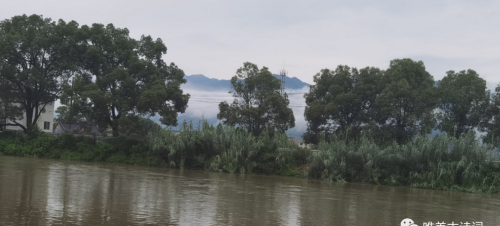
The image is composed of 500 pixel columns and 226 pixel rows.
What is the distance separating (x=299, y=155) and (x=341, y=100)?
8.95 meters

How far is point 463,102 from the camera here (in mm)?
34688

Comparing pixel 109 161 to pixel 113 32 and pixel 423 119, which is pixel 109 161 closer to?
pixel 113 32

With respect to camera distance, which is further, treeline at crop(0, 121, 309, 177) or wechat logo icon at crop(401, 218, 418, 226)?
treeline at crop(0, 121, 309, 177)

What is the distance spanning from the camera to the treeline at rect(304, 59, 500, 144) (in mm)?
33500

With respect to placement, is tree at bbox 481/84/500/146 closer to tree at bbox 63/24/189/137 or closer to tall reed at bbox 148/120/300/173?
tall reed at bbox 148/120/300/173

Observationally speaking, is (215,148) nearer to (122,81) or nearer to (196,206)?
(122,81)

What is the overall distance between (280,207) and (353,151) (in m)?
A: 13.8

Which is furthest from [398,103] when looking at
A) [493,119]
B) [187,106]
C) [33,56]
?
[33,56]

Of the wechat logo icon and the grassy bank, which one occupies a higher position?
the grassy bank

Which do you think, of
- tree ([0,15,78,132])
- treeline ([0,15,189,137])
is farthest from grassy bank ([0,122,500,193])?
tree ([0,15,78,132])

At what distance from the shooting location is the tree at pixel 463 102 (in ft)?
114

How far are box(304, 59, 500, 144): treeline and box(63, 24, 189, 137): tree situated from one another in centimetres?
1113

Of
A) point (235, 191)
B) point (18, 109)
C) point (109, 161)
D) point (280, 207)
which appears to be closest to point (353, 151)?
point (235, 191)

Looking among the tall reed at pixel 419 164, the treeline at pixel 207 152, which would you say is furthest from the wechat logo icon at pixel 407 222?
the treeline at pixel 207 152
